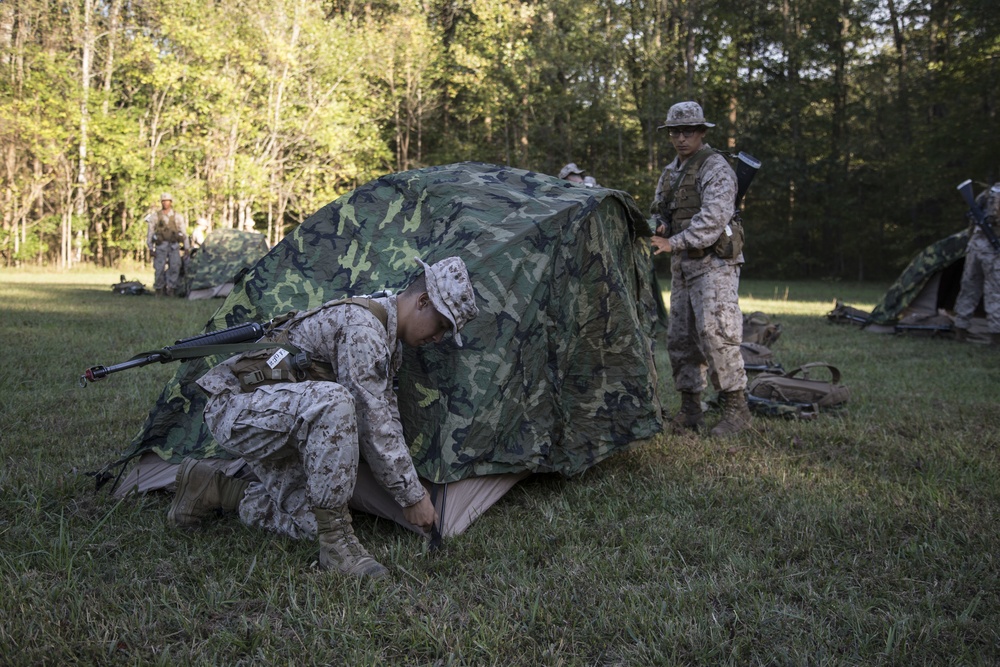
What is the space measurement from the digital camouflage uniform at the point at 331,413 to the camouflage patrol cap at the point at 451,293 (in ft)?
0.77

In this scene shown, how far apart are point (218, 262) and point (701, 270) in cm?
1204

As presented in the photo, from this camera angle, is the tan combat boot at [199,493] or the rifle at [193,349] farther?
the tan combat boot at [199,493]

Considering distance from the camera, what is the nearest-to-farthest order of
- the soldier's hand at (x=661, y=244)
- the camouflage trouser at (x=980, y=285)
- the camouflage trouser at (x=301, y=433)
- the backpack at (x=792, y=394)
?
the camouflage trouser at (x=301, y=433) < the soldier's hand at (x=661, y=244) < the backpack at (x=792, y=394) < the camouflage trouser at (x=980, y=285)

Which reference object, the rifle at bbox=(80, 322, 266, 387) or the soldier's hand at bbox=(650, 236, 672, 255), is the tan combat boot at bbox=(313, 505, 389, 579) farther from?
the soldier's hand at bbox=(650, 236, 672, 255)

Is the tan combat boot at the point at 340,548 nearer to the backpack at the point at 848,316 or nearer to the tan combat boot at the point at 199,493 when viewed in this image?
the tan combat boot at the point at 199,493

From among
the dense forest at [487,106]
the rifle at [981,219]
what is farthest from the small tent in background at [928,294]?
the dense forest at [487,106]

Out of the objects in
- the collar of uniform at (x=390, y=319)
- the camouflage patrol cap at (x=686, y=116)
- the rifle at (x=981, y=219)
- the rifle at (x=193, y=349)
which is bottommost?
the rifle at (x=193, y=349)

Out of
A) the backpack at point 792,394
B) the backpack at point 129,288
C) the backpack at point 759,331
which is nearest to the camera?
the backpack at point 792,394

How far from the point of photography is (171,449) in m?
4.27

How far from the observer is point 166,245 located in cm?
1597

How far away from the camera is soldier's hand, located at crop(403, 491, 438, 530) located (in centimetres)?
344

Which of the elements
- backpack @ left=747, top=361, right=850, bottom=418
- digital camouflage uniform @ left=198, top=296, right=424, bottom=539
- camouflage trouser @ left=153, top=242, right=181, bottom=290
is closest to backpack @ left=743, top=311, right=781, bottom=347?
backpack @ left=747, top=361, right=850, bottom=418

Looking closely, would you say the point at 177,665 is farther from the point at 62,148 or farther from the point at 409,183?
the point at 62,148

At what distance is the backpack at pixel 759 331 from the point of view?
9680 millimetres
